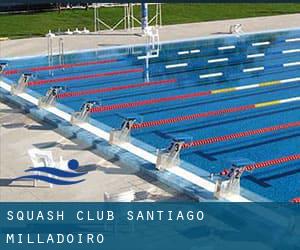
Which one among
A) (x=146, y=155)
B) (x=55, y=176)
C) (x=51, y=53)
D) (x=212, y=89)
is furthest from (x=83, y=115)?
(x=51, y=53)

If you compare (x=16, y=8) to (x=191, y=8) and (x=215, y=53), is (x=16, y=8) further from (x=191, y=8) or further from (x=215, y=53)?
(x=215, y=53)

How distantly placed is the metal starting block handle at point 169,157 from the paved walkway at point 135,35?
10164mm

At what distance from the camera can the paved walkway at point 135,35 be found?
61.0 feet

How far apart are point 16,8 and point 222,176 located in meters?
22.6

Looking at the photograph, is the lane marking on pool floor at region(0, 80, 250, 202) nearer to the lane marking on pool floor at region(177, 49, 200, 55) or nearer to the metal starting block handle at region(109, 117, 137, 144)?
the metal starting block handle at region(109, 117, 137, 144)

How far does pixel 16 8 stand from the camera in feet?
91.9

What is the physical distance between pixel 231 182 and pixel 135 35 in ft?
45.9

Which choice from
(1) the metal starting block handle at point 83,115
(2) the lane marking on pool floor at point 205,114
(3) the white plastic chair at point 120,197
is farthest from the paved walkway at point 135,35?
(3) the white plastic chair at point 120,197

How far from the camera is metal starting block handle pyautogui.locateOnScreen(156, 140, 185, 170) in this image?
8.64 m

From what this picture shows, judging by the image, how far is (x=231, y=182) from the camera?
757 cm

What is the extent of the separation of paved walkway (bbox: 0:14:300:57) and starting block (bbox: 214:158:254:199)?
1152 centimetres

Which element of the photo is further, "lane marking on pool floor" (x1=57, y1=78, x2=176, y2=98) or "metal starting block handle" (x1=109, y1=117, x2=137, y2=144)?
"lane marking on pool floor" (x1=57, y1=78, x2=176, y2=98)

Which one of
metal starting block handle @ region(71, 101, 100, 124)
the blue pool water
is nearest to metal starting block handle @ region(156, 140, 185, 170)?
the blue pool water

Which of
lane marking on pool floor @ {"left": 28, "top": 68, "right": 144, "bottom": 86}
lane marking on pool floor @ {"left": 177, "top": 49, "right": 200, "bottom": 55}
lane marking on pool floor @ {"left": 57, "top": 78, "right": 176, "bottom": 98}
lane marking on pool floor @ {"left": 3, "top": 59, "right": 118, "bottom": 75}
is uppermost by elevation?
lane marking on pool floor @ {"left": 177, "top": 49, "right": 200, "bottom": 55}
